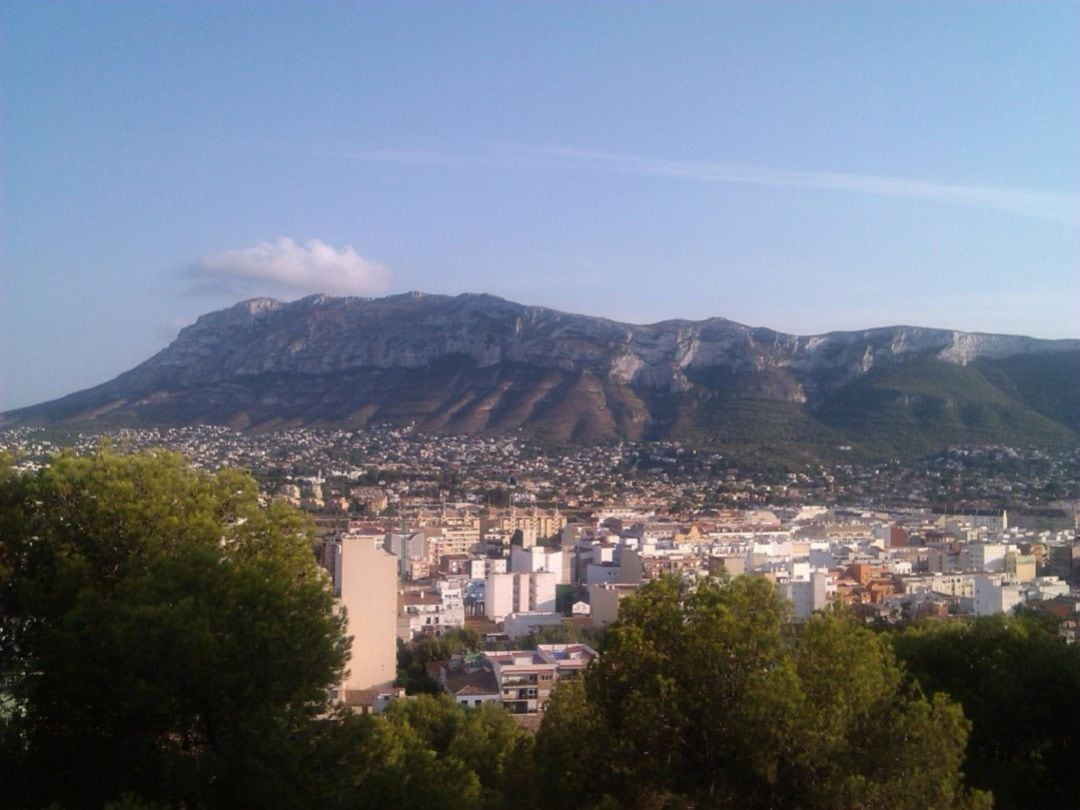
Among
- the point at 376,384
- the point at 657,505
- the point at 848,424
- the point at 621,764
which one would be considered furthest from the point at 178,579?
the point at 376,384

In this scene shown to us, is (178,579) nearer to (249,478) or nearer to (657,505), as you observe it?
(249,478)

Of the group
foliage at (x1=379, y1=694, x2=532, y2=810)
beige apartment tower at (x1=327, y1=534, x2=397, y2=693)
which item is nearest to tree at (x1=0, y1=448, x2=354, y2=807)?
foliage at (x1=379, y1=694, x2=532, y2=810)

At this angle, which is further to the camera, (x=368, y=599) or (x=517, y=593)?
(x=517, y=593)

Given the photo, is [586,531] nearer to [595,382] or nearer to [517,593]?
[517,593]

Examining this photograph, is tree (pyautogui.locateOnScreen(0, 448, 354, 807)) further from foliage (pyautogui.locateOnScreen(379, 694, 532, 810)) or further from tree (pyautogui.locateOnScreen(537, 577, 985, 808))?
tree (pyautogui.locateOnScreen(537, 577, 985, 808))

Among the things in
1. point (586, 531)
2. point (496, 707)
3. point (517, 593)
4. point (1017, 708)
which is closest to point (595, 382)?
point (586, 531)
